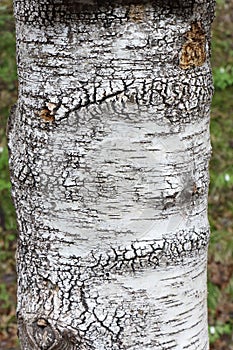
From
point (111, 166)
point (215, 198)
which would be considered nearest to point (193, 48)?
point (111, 166)

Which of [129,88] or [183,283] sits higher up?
[129,88]

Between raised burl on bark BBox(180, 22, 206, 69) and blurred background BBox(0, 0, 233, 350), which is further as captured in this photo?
blurred background BBox(0, 0, 233, 350)

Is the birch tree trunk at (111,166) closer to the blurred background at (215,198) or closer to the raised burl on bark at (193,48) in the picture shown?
the raised burl on bark at (193,48)

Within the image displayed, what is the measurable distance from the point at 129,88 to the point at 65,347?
0.49 metres

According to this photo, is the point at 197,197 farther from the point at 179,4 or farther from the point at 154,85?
the point at 179,4

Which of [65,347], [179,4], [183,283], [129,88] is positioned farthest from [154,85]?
[65,347]

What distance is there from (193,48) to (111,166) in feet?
0.86

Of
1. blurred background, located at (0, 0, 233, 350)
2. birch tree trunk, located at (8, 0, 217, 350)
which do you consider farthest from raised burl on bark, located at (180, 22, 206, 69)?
blurred background, located at (0, 0, 233, 350)

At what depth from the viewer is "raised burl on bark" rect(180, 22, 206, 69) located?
3.69 ft

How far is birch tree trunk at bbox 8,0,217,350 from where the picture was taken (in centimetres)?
108

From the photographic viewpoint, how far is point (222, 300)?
4.91 metres

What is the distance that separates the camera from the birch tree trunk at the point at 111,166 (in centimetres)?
108

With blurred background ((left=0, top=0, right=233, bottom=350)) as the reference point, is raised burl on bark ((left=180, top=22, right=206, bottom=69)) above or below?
above

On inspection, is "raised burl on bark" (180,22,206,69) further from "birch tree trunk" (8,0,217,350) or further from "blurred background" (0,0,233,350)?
"blurred background" (0,0,233,350)
